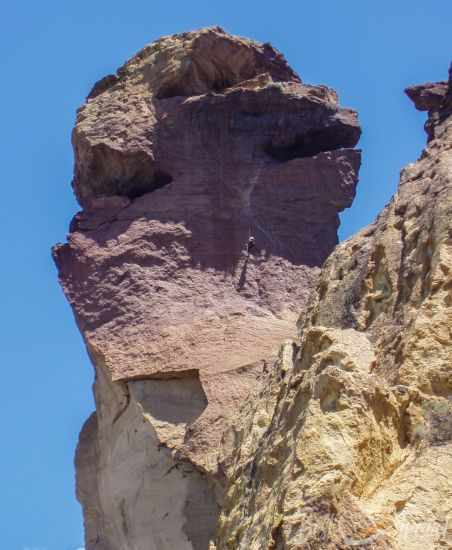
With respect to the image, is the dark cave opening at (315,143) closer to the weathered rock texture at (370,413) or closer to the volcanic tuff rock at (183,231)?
the volcanic tuff rock at (183,231)

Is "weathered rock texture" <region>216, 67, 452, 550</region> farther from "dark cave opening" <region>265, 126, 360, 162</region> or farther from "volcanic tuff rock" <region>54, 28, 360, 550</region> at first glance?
"dark cave opening" <region>265, 126, 360, 162</region>

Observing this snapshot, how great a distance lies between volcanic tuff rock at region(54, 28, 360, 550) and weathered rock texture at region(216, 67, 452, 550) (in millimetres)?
4929

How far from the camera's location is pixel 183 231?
1672cm

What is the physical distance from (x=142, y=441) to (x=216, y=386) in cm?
113

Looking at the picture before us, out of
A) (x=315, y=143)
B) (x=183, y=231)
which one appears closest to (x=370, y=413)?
(x=183, y=231)

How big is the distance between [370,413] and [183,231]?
9416mm

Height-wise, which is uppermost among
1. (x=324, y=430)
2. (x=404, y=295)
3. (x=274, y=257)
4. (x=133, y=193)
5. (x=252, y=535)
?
(x=133, y=193)

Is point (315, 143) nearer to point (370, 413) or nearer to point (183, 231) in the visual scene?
point (183, 231)

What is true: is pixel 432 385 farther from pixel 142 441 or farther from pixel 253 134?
pixel 253 134

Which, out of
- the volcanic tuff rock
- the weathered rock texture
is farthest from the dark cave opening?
the weathered rock texture

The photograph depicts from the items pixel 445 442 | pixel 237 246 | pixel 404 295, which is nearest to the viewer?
pixel 445 442

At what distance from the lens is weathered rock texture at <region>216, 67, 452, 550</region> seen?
6918mm

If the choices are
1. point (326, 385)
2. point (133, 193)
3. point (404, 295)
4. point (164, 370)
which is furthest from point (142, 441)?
point (326, 385)

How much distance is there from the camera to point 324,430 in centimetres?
743
